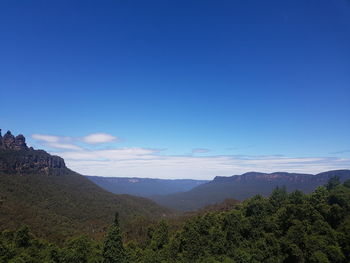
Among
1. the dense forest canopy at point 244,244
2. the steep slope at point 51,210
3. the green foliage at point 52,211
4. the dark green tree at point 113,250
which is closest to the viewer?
the dense forest canopy at point 244,244

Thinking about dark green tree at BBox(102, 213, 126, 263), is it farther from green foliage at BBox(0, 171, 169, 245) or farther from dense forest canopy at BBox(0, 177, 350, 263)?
green foliage at BBox(0, 171, 169, 245)

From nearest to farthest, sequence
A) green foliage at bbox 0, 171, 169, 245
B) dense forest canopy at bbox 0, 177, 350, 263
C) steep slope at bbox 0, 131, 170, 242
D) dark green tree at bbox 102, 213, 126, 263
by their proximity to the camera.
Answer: dense forest canopy at bbox 0, 177, 350, 263
dark green tree at bbox 102, 213, 126, 263
green foliage at bbox 0, 171, 169, 245
steep slope at bbox 0, 131, 170, 242

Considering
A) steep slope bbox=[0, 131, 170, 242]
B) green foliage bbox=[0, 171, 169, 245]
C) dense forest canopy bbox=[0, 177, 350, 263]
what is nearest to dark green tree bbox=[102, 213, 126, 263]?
dense forest canopy bbox=[0, 177, 350, 263]

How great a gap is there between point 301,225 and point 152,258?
36.7 m

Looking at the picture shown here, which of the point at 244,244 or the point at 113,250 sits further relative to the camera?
the point at 244,244

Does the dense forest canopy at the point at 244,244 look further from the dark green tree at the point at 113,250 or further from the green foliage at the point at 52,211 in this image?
the green foliage at the point at 52,211

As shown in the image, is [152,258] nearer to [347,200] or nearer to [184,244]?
[184,244]

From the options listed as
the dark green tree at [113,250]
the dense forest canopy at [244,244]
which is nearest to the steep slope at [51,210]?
the dense forest canopy at [244,244]

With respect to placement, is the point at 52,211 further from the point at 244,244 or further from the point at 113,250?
the point at 244,244

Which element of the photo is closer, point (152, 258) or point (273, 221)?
point (152, 258)

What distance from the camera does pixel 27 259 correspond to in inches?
2088

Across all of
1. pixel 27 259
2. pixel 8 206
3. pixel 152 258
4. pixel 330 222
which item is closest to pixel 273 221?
pixel 330 222

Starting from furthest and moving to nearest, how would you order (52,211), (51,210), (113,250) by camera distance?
1. (51,210)
2. (52,211)
3. (113,250)

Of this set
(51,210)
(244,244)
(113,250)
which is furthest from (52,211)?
(244,244)
